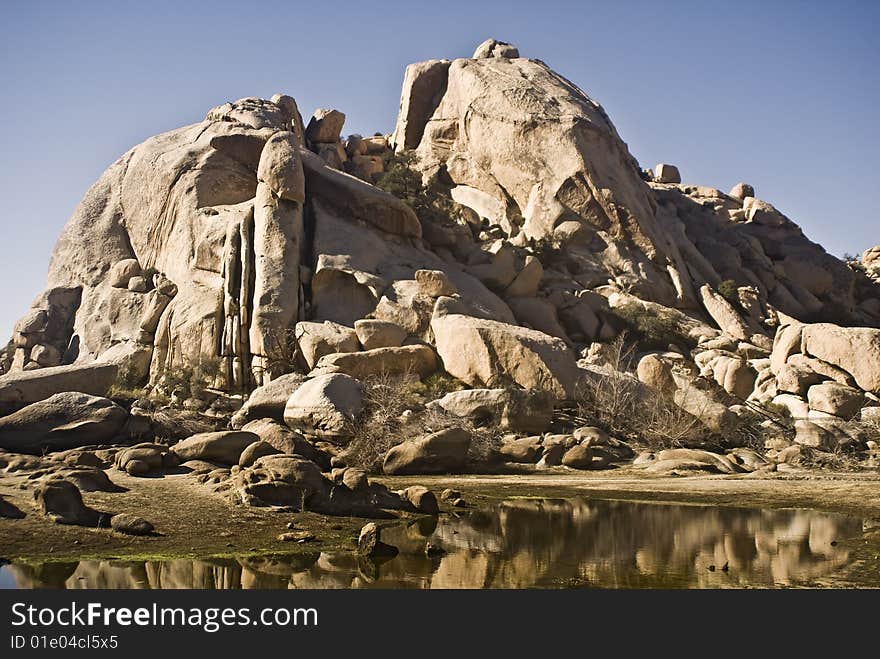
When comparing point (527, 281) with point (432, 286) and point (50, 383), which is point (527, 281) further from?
point (50, 383)

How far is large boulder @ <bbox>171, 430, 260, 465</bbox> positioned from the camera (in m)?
18.5

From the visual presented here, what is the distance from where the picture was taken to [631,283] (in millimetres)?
37250

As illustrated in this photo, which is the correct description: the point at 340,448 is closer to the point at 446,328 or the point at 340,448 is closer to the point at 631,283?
the point at 446,328

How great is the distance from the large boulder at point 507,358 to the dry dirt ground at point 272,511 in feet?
17.5

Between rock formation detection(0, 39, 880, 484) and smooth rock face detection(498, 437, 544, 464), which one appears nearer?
smooth rock face detection(498, 437, 544, 464)

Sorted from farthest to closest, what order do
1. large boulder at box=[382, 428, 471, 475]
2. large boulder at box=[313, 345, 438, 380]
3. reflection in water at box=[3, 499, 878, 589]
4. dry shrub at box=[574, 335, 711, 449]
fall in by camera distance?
large boulder at box=[313, 345, 438, 380], dry shrub at box=[574, 335, 711, 449], large boulder at box=[382, 428, 471, 475], reflection in water at box=[3, 499, 878, 589]

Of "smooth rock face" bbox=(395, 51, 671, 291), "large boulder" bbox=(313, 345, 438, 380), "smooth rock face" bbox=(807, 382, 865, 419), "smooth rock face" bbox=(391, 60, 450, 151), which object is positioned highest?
"smooth rock face" bbox=(391, 60, 450, 151)

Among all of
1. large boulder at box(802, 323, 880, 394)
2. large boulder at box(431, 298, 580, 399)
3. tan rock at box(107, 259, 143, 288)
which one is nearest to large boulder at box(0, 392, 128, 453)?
large boulder at box(431, 298, 580, 399)

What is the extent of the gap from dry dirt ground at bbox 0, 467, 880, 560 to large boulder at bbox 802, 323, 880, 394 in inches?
323

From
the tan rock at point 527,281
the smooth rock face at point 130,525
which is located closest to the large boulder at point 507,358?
the tan rock at point 527,281

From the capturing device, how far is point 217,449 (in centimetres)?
1855

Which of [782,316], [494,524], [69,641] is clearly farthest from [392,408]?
[782,316]

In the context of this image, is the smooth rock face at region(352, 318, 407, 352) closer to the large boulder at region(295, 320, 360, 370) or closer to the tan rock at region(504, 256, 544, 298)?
the large boulder at region(295, 320, 360, 370)

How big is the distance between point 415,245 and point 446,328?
775cm
